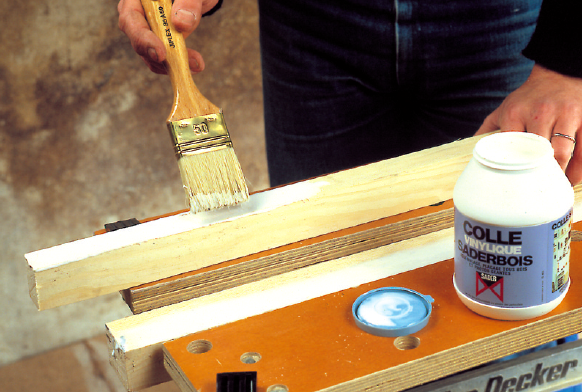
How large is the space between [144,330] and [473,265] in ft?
1.81

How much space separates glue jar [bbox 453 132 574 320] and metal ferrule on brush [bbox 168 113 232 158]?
1.57 ft

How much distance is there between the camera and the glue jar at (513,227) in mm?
914

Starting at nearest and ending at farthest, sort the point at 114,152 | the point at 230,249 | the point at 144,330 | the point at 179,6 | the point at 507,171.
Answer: the point at 507,171 → the point at 144,330 → the point at 230,249 → the point at 179,6 → the point at 114,152

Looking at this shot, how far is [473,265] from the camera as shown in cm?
98

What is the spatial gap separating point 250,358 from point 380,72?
1037 millimetres

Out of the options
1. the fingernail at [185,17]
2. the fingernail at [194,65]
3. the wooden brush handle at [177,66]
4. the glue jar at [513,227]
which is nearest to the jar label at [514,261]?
the glue jar at [513,227]

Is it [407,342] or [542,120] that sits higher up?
[542,120]

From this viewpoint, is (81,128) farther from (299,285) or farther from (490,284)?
(490,284)

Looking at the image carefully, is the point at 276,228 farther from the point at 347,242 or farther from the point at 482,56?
the point at 482,56

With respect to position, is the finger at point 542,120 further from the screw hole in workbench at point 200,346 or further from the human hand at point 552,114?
the screw hole in workbench at point 200,346

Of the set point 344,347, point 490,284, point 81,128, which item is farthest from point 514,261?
point 81,128

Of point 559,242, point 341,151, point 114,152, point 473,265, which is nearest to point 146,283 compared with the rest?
point 473,265

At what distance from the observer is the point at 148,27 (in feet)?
4.62

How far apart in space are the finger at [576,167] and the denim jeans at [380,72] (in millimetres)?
584
